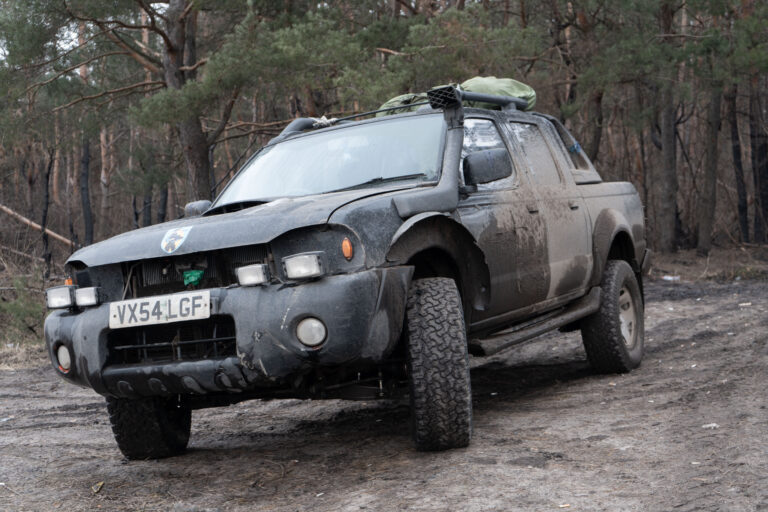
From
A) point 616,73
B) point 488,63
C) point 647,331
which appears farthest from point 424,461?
point 616,73

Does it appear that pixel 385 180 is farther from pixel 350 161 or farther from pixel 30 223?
pixel 30 223

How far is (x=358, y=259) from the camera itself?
3.99 m

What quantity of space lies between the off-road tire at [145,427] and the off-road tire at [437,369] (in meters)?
1.51

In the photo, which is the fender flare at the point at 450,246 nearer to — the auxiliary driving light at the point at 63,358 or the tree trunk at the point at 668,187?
the auxiliary driving light at the point at 63,358

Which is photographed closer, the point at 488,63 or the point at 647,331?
the point at 647,331

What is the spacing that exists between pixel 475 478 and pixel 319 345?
0.89 metres

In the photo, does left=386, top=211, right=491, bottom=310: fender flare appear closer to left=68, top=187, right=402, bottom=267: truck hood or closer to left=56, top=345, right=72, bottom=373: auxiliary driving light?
left=68, top=187, right=402, bottom=267: truck hood

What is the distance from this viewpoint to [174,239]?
4.25 m

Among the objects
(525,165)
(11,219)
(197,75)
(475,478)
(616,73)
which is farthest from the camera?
(11,219)

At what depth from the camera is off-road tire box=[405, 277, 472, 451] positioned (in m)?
4.16

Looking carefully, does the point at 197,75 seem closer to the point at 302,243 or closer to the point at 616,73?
the point at 616,73

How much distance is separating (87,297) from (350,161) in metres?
1.66

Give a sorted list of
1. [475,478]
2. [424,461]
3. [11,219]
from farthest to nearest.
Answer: [11,219], [424,461], [475,478]

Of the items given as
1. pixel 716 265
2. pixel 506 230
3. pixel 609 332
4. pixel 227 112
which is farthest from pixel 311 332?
pixel 716 265
